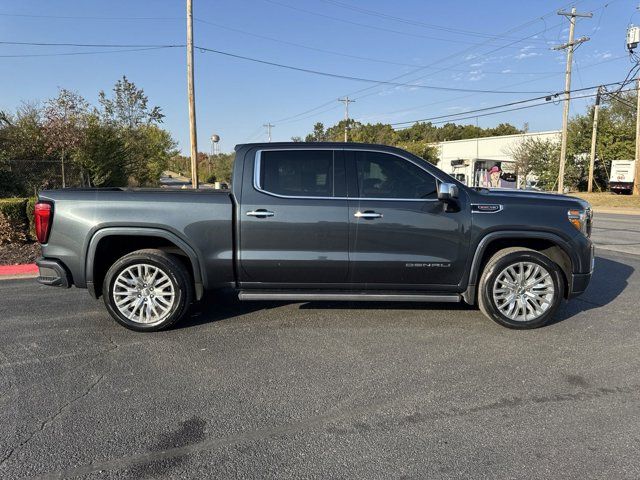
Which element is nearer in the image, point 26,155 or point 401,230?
point 401,230

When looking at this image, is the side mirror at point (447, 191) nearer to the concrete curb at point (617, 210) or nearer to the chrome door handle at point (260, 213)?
the chrome door handle at point (260, 213)

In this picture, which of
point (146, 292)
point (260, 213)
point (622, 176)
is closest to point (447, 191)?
point (260, 213)

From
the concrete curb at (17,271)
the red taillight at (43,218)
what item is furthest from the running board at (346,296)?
the concrete curb at (17,271)

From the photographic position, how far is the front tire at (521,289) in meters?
4.70

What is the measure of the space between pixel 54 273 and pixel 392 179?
3565mm

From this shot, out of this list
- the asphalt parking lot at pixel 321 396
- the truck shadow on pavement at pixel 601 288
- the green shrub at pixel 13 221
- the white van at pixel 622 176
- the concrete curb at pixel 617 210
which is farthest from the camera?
the white van at pixel 622 176

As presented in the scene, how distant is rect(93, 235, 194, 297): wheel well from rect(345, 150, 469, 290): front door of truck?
1848mm

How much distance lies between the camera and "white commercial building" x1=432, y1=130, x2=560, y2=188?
34219 mm

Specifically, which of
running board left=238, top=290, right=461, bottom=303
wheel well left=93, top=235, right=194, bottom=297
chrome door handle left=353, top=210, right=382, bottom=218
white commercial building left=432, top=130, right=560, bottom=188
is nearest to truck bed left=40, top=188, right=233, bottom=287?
wheel well left=93, top=235, right=194, bottom=297

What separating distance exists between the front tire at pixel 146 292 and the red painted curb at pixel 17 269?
380cm

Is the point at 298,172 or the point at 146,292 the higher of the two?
the point at 298,172

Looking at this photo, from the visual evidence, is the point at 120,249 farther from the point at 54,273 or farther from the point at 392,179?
the point at 392,179

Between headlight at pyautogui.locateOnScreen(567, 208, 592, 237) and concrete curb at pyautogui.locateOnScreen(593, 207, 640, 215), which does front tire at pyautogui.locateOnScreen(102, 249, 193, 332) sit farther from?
concrete curb at pyautogui.locateOnScreen(593, 207, 640, 215)

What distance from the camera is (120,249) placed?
4.95 metres
